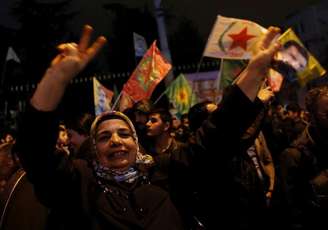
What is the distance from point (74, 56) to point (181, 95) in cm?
836

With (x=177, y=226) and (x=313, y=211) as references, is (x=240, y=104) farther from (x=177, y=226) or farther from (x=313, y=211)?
(x=313, y=211)

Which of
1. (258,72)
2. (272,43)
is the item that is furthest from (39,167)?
(272,43)

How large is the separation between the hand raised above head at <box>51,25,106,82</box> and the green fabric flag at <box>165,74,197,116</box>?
8039mm

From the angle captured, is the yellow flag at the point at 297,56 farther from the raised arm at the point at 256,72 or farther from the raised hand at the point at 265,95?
the raised arm at the point at 256,72

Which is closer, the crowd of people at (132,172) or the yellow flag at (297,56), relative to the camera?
the crowd of people at (132,172)

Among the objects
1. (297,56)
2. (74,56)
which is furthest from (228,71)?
(74,56)

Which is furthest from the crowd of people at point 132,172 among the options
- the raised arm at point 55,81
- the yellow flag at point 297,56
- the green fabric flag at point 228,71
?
the green fabric flag at point 228,71

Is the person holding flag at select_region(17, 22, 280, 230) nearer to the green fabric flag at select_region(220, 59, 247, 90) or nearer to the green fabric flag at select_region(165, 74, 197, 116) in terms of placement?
the green fabric flag at select_region(220, 59, 247, 90)

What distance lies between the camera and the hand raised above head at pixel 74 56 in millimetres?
2227

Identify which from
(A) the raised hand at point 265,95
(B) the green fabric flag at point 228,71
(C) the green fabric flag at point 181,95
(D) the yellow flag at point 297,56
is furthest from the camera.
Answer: (C) the green fabric flag at point 181,95

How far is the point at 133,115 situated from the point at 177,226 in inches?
107

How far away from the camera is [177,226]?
242 centimetres

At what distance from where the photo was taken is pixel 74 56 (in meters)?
2.27

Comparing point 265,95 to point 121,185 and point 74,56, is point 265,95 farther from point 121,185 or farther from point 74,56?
point 74,56
